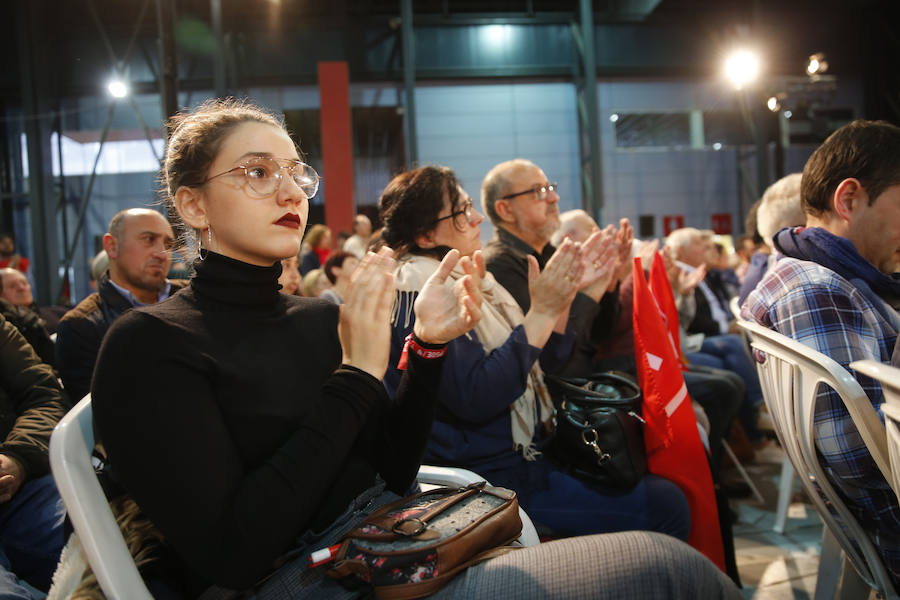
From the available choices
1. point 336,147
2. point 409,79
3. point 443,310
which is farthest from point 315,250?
point 443,310

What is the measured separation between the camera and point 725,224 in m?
12.2

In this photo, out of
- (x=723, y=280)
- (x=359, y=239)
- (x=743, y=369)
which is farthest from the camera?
(x=359, y=239)

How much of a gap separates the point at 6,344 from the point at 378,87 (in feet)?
32.6

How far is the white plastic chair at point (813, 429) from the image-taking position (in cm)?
127

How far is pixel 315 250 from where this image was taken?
6867mm

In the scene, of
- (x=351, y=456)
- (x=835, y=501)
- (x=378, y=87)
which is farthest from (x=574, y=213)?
(x=378, y=87)

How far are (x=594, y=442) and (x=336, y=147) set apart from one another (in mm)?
8145

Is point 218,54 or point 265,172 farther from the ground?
point 218,54

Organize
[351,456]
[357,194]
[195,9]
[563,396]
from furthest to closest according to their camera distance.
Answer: [357,194] → [195,9] → [563,396] → [351,456]

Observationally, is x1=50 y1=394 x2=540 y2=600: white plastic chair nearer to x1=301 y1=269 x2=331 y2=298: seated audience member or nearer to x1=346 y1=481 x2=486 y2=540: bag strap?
x1=346 y1=481 x2=486 y2=540: bag strap

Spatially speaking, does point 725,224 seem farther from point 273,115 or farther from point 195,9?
point 273,115

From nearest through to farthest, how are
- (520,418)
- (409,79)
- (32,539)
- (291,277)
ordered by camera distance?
(32,539) < (520,418) < (291,277) < (409,79)

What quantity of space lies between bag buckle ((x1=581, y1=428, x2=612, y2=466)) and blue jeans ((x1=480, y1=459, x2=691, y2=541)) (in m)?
0.12

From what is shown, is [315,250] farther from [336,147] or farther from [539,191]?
[539,191]
